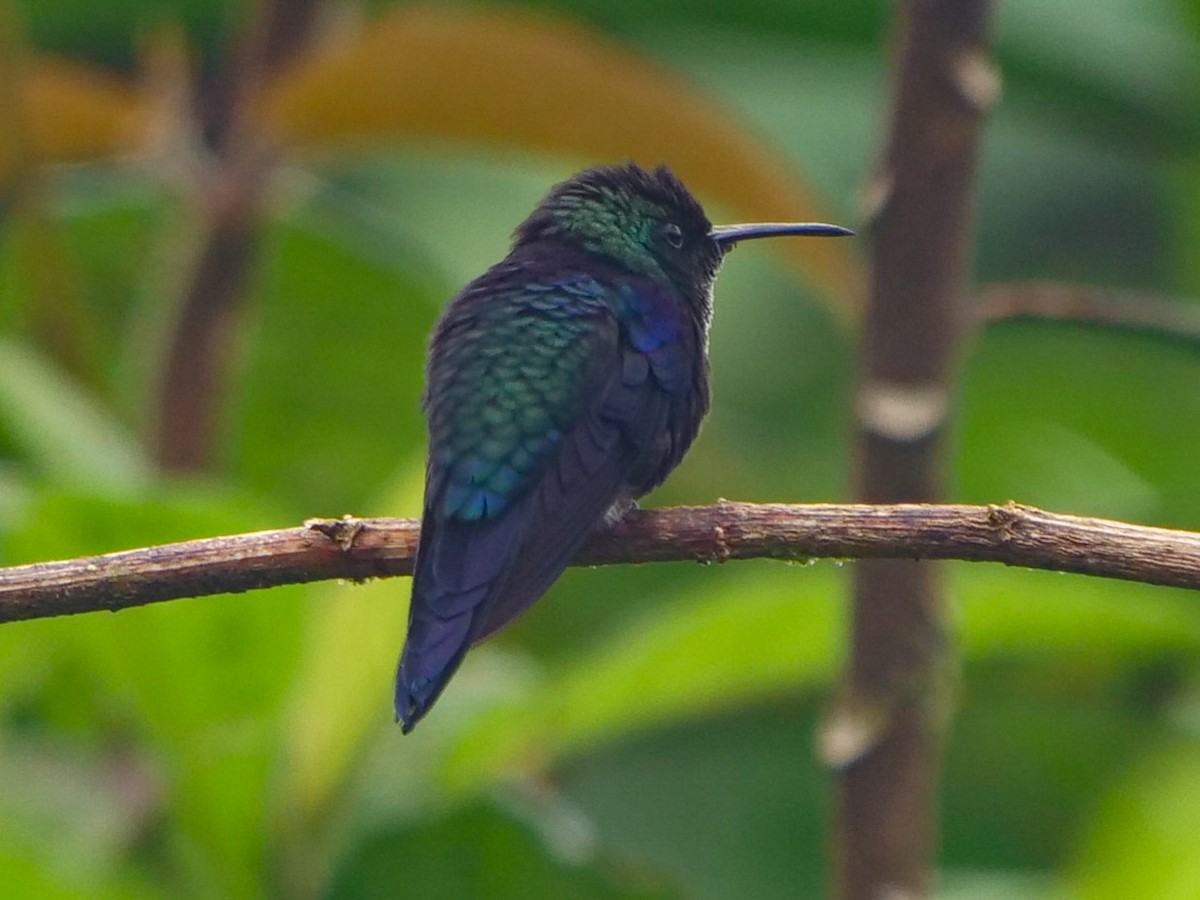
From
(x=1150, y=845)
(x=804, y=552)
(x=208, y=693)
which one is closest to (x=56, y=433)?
(x=208, y=693)

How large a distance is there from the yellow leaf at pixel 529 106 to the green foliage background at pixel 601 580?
20cm

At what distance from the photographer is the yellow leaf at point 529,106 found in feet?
11.3

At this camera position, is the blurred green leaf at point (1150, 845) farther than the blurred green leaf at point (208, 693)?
No

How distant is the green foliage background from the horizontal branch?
0.53m

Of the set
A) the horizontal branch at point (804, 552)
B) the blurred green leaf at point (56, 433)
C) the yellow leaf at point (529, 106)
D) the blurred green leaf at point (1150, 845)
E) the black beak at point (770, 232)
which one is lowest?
the blurred green leaf at point (1150, 845)

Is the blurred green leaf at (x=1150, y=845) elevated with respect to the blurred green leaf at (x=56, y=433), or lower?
lower

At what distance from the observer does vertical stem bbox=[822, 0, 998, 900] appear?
235 centimetres

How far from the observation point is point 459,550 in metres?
2.18

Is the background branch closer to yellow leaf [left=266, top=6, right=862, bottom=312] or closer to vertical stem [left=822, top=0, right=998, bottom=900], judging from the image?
vertical stem [left=822, top=0, right=998, bottom=900]

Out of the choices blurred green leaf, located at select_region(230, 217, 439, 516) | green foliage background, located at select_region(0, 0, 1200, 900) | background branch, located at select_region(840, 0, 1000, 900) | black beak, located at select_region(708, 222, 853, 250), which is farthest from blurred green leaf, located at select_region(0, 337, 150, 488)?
background branch, located at select_region(840, 0, 1000, 900)

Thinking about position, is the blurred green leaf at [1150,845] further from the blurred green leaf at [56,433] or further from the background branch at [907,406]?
the blurred green leaf at [56,433]

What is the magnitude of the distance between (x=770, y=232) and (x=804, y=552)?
0.99 metres

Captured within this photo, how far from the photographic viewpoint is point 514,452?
2.35 meters

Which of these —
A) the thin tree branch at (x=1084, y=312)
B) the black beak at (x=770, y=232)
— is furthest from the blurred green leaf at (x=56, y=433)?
the thin tree branch at (x=1084, y=312)
